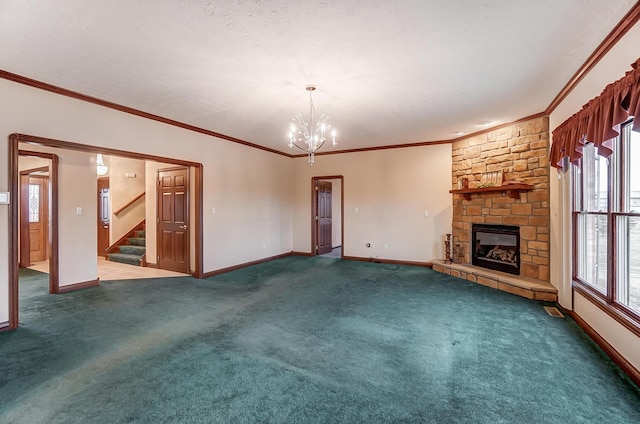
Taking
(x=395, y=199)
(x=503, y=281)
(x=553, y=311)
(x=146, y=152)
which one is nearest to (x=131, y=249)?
(x=146, y=152)

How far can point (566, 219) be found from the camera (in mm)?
3891

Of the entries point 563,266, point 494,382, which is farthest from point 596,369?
point 563,266

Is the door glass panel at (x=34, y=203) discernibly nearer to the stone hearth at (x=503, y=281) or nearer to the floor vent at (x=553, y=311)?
the stone hearth at (x=503, y=281)

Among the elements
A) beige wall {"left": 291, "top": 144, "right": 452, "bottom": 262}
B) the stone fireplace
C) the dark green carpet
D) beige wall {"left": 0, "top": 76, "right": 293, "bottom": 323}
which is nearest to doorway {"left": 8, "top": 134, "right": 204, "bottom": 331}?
beige wall {"left": 0, "top": 76, "right": 293, "bottom": 323}

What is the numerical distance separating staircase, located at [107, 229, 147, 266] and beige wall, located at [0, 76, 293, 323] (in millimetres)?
1780

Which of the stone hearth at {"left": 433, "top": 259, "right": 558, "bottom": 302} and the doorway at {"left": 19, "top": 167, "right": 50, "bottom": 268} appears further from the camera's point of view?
the doorway at {"left": 19, "top": 167, "right": 50, "bottom": 268}

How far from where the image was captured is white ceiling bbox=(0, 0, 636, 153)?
2.21 metres

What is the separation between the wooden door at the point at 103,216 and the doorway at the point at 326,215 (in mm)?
5447

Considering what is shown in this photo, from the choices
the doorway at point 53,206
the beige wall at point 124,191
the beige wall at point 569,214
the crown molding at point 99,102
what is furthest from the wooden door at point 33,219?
the beige wall at point 569,214

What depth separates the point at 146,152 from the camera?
4.66 meters

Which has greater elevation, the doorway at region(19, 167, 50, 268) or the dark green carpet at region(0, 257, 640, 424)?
the doorway at region(19, 167, 50, 268)

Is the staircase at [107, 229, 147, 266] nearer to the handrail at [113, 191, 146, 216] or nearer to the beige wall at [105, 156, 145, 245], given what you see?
the beige wall at [105, 156, 145, 245]

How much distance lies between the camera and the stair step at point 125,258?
6.83 meters

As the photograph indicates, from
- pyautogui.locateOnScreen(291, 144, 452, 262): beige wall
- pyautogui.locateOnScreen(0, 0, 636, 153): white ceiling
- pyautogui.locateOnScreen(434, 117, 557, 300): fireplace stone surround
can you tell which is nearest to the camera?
pyautogui.locateOnScreen(0, 0, 636, 153): white ceiling
